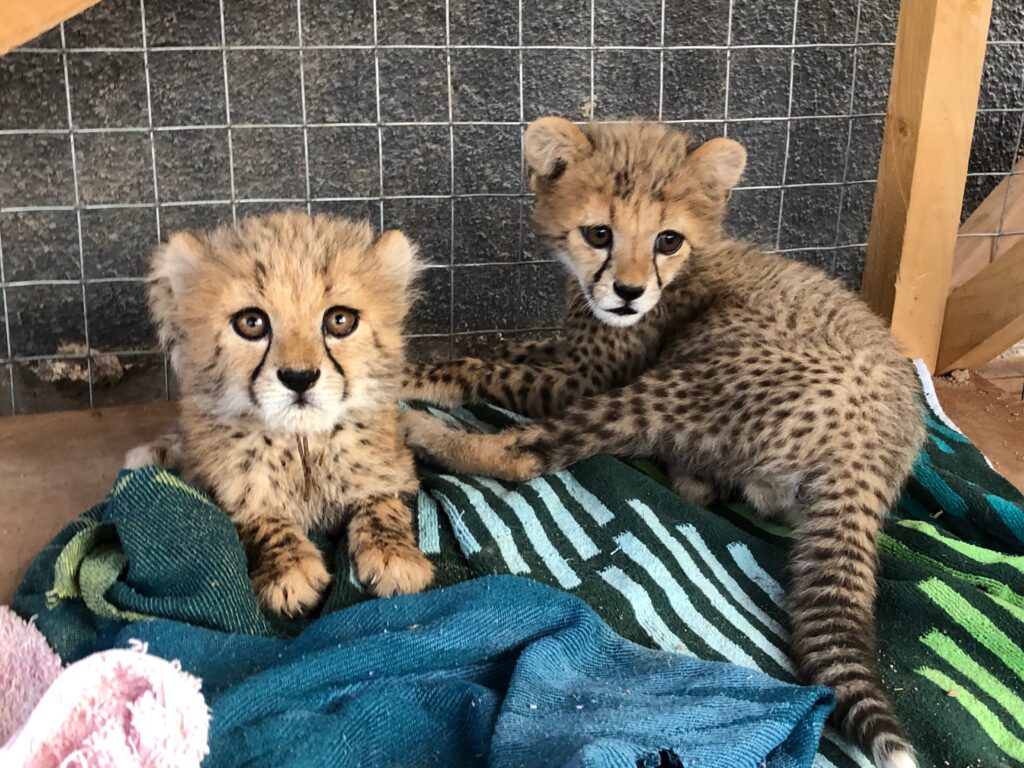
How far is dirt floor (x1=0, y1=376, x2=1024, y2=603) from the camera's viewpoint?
194 centimetres

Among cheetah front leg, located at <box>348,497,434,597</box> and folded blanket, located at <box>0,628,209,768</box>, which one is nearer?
folded blanket, located at <box>0,628,209,768</box>

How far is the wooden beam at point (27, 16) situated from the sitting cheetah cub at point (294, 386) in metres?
0.40

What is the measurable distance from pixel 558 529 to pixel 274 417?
59 cm

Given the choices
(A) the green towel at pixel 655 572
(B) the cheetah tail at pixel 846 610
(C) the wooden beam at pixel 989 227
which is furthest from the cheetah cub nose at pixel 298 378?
(C) the wooden beam at pixel 989 227

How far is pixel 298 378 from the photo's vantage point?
1.46 meters

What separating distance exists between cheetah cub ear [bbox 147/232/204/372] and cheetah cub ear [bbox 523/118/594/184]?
0.84m

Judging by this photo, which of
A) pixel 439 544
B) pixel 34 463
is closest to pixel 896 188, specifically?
pixel 439 544

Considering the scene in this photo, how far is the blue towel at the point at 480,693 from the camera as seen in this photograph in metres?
1.19

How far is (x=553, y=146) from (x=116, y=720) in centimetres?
150

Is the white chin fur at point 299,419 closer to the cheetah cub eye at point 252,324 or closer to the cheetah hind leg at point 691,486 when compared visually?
the cheetah cub eye at point 252,324

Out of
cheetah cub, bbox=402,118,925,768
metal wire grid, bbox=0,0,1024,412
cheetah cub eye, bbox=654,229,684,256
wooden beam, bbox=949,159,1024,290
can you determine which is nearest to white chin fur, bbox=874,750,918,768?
cheetah cub, bbox=402,118,925,768

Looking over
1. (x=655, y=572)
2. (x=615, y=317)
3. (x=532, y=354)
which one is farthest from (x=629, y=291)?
(x=655, y=572)

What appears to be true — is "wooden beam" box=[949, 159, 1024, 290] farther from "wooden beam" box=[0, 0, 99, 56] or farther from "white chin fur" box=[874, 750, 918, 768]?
"wooden beam" box=[0, 0, 99, 56]

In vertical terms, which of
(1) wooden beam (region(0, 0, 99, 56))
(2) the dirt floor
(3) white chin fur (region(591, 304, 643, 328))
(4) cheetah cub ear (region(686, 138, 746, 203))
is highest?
(1) wooden beam (region(0, 0, 99, 56))
